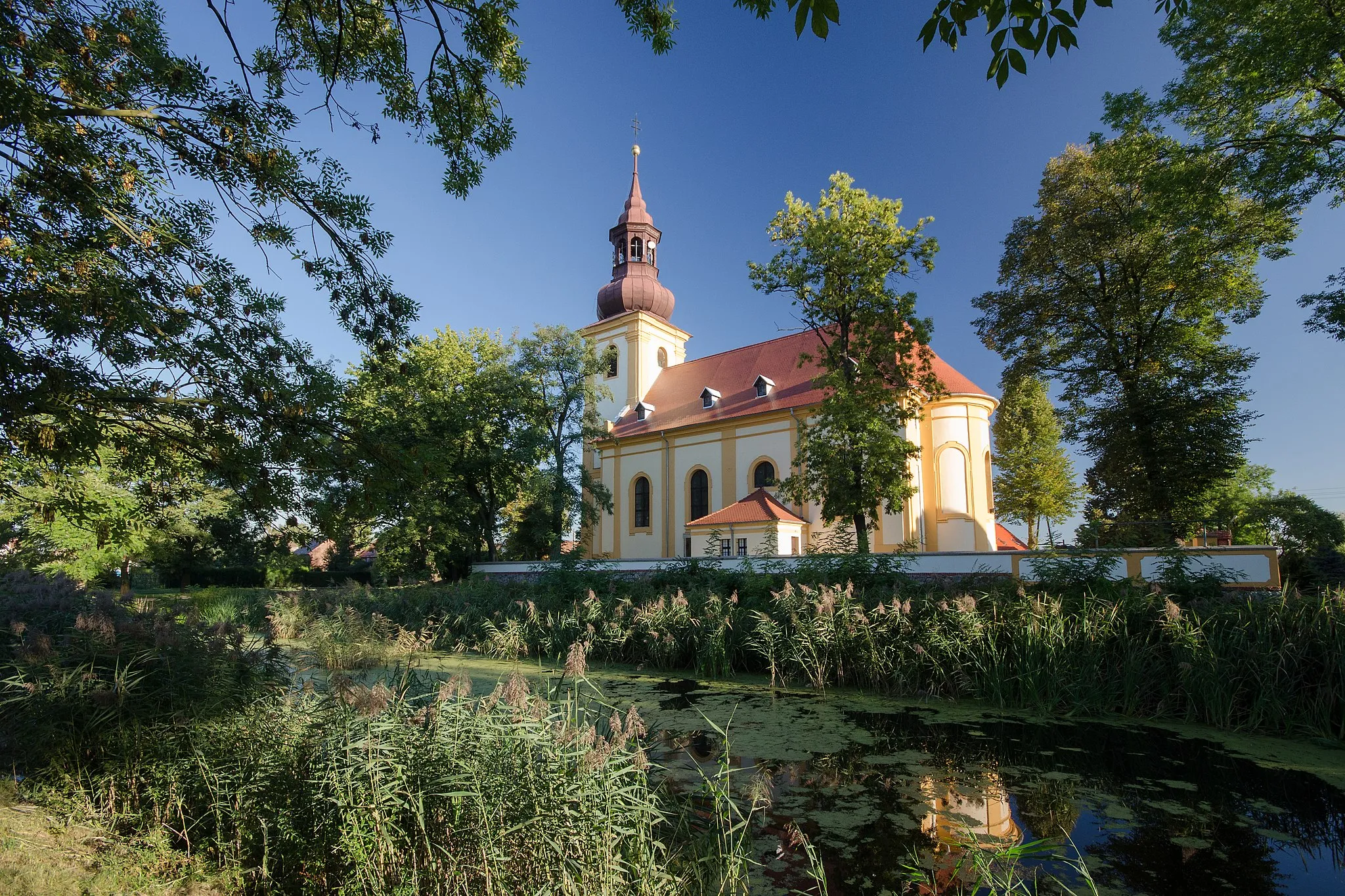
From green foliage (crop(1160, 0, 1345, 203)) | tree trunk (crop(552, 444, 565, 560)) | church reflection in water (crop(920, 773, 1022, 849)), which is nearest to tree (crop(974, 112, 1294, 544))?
green foliage (crop(1160, 0, 1345, 203))

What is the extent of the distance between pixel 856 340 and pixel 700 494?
36.4 feet

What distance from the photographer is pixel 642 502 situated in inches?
1200

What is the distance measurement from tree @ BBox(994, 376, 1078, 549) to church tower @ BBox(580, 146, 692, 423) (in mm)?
16117

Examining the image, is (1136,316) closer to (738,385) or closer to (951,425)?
(951,425)

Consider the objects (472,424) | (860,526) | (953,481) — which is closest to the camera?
(860,526)

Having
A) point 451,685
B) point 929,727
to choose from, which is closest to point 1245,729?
point 929,727

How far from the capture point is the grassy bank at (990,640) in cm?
729

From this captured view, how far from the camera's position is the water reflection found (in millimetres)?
3900

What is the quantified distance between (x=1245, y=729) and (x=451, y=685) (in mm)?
7982

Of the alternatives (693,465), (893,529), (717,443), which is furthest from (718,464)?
(893,529)

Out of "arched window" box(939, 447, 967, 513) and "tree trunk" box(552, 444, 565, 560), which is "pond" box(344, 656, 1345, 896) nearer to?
"arched window" box(939, 447, 967, 513)

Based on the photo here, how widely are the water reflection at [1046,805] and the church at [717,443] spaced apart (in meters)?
9.78

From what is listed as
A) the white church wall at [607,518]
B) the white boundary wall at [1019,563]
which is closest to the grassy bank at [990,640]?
the white boundary wall at [1019,563]

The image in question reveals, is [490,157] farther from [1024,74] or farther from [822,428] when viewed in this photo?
[822,428]
